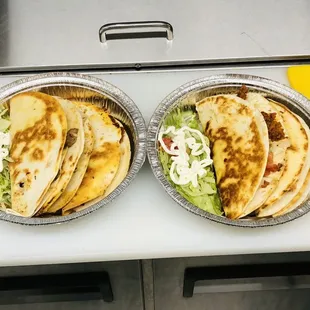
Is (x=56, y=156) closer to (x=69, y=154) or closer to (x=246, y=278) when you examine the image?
(x=69, y=154)

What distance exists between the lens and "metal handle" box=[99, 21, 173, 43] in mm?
1523

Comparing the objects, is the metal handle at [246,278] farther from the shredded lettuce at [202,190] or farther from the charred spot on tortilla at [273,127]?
the charred spot on tortilla at [273,127]

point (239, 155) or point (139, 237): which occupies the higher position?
point (239, 155)

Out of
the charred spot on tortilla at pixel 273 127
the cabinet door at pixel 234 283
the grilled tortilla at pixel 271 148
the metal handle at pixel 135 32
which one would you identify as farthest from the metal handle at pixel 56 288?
the metal handle at pixel 135 32

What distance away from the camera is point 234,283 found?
1368mm

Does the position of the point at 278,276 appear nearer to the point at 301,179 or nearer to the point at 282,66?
the point at 301,179

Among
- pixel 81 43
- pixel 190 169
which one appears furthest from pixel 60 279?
pixel 81 43

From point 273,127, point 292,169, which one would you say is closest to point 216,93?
point 273,127

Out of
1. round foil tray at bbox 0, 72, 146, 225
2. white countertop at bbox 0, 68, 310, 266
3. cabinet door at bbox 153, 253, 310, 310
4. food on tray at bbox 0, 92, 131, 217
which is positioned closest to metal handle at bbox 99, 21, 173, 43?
round foil tray at bbox 0, 72, 146, 225

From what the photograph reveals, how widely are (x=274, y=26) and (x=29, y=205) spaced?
2.99 feet

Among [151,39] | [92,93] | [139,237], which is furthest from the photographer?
[151,39]

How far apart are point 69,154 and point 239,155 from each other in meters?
0.39

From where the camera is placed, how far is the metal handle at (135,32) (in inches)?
60.0

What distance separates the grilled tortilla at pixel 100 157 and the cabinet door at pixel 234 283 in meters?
0.22
